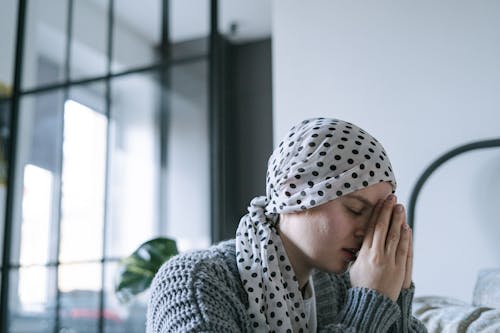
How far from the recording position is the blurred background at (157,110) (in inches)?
78.4

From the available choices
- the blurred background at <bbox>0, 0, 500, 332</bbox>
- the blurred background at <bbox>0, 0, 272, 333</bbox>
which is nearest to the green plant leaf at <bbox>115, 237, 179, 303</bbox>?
the blurred background at <bbox>0, 0, 500, 332</bbox>

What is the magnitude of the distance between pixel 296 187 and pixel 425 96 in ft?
3.51

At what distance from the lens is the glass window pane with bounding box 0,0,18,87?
3.08 m

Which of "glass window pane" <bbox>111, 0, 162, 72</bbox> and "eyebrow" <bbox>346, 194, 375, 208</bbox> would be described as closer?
"eyebrow" <bbox>346, 194, 375, 208</bbox>

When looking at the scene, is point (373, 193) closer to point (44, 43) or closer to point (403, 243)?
point (403, 243)

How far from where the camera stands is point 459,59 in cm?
189

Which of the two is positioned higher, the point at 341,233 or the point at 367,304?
the point at 341,233

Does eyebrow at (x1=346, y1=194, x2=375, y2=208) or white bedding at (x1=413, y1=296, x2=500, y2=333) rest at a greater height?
eyebrow at (x1=346, y1=194, x2=375, y2=208)

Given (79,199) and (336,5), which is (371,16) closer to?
(336,5)

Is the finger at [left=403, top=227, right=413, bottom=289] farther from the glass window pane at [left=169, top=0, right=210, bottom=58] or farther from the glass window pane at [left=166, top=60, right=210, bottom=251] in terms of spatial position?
the glass window pane at [left=169, top=0, right=210, bottom=58]

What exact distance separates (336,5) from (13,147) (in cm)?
171

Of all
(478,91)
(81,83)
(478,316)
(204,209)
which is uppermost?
(81,83)

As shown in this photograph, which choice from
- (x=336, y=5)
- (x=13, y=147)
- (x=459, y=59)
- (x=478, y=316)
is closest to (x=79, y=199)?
(x=13, y=147)

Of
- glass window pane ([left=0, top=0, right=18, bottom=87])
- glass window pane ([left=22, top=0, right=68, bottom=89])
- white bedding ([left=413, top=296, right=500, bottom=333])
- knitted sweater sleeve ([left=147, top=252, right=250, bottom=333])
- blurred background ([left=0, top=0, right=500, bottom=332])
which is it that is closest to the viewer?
knitted sweater sleeve ([left=147, top=252, right=250, bottom=333])
